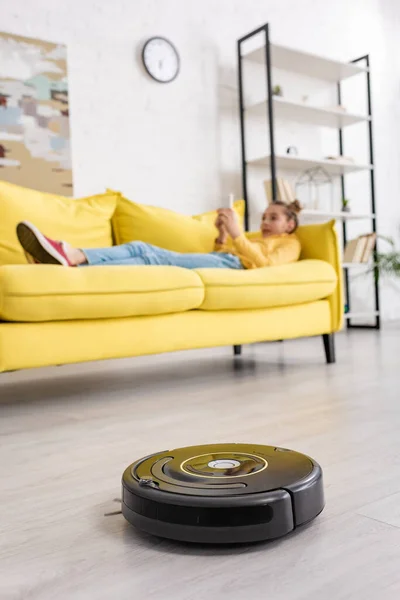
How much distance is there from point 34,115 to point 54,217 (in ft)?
3.33

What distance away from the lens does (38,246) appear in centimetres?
191

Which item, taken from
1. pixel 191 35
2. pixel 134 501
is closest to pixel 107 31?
pixel 191 35

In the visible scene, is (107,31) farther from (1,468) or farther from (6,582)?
(6,582)

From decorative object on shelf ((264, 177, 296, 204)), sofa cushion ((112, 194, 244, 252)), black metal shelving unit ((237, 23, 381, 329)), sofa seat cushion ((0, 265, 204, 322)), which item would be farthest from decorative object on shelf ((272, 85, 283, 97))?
sofa seat cushion ((0, 265, 204, 322))

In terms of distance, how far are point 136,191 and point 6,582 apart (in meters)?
2.96

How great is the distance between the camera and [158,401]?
1.81 metres

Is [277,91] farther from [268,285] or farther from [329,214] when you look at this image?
[268,285]

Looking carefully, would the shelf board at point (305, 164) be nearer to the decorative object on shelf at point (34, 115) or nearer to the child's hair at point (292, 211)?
the child's hair at point (292, 211)

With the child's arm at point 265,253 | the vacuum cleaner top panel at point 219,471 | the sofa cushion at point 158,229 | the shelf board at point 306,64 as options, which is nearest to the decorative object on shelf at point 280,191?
the shelf board at point 306,64

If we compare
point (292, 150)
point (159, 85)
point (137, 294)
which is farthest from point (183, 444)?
point (292, 150)

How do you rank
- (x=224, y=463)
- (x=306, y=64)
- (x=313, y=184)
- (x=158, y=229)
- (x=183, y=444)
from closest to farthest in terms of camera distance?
(x=224, y=463) < (x=183, y=444) < (x=158, y=229) < (x=306, y=64) < (x=313, y=184)

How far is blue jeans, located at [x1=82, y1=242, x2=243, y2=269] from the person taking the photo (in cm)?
216

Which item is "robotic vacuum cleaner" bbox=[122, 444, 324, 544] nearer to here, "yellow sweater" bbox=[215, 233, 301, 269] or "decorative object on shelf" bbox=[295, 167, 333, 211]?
"yellow sweater" bbox=[215, 233, 301, 269]

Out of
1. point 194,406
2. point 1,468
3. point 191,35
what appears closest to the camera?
point 1,468
